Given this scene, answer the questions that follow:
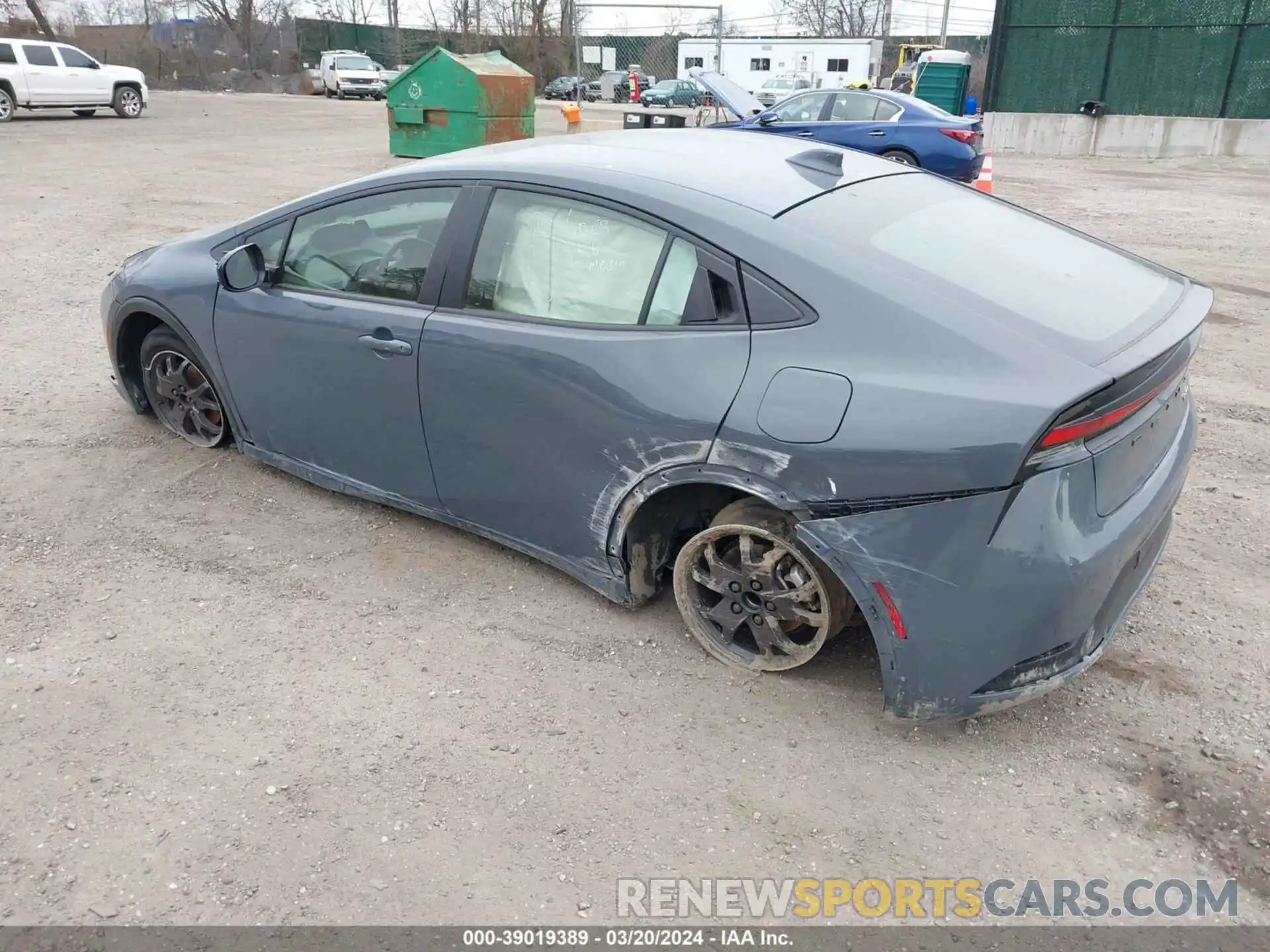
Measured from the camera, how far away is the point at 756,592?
9.78ft

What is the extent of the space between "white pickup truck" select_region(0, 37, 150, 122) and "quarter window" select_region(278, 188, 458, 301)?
879 inches

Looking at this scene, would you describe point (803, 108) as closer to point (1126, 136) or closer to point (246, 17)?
point (1126, 136)

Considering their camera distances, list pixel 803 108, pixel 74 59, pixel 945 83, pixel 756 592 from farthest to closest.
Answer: pixel 945 83 → pixel 74 59 → pixel 803 108 → pixel 756 592

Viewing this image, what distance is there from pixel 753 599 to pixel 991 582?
2.56 ft

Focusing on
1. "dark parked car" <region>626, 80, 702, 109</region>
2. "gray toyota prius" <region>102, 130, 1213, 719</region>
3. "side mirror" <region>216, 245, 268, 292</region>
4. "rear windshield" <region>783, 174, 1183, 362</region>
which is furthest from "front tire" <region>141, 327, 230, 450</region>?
"dark parked car" <region>626, 80, 702, 109</region>

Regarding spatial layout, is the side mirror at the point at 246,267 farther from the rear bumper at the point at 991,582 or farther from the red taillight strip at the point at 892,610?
the red taillight strip at the point at 892,610

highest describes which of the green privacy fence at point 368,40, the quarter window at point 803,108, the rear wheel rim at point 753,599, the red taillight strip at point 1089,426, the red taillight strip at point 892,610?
the green privacy fence at point 368,40

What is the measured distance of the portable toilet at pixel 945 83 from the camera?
23578 millimetres

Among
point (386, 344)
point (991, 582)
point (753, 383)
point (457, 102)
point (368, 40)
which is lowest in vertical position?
point (991, 582)

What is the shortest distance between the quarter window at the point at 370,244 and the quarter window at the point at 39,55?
22.8 metres

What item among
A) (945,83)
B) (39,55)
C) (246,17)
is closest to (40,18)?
(246,17)

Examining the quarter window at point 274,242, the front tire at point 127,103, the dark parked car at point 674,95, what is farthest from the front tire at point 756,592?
the dark parked car at point 674,95

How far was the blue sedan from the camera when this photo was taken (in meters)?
14.1

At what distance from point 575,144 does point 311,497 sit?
1.88 meters
